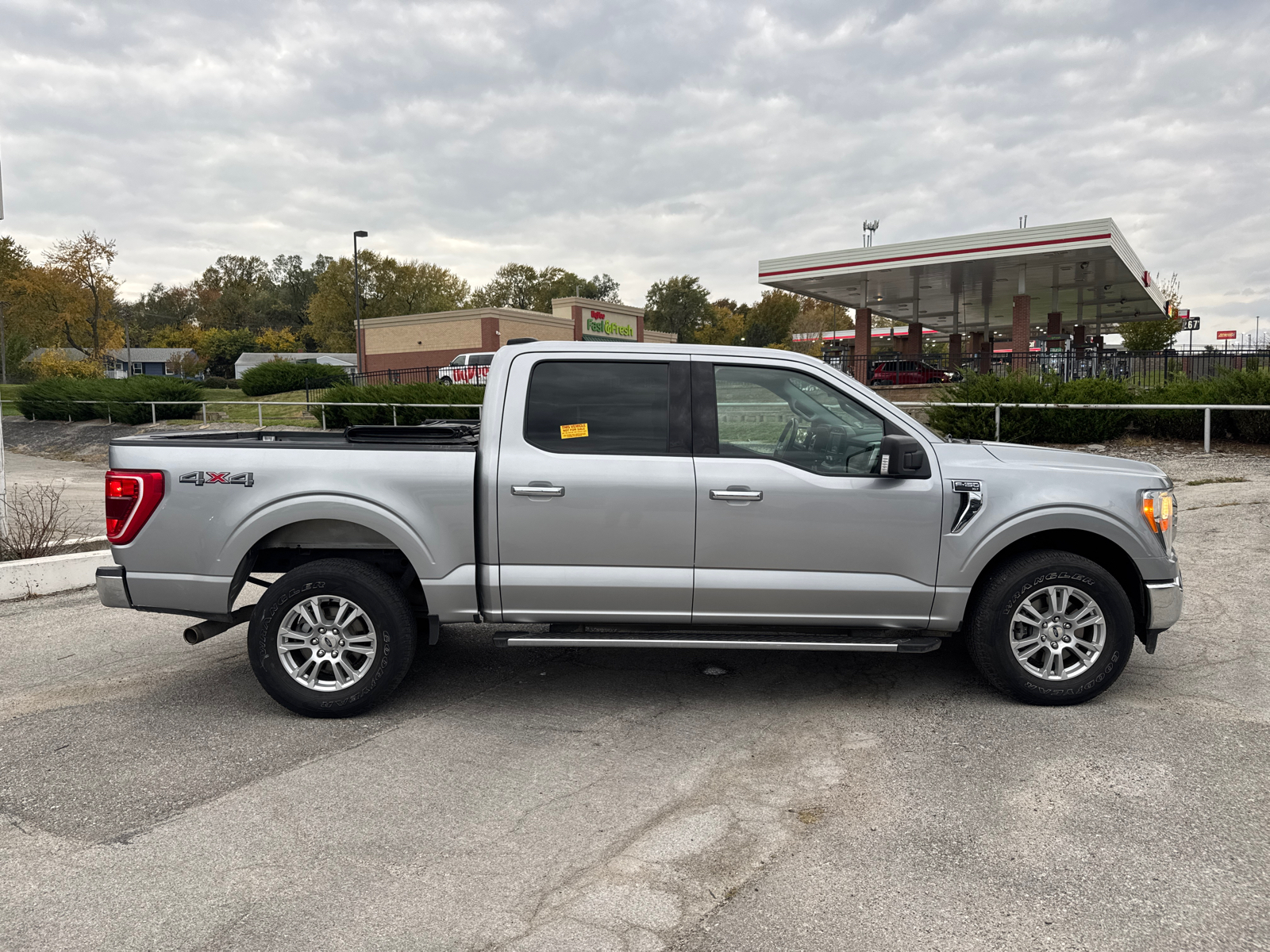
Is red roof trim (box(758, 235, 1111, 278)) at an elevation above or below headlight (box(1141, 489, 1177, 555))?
above

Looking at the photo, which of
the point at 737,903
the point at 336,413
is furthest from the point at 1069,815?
the point at 336,413

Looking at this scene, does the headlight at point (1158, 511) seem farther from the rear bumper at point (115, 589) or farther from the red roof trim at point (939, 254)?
the red roof trim at point (939, 254)

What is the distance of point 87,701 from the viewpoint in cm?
507

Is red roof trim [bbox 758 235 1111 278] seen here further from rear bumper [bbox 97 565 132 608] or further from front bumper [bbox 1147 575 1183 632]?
rear bumper [bbox 97 565 132 608]

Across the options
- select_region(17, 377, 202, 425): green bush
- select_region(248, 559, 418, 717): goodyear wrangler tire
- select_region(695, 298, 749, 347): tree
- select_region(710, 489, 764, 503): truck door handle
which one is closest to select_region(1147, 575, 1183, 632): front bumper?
select_region(710, 489, 764, 503): truck door handle

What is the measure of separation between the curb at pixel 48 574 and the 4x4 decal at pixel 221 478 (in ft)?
10.9

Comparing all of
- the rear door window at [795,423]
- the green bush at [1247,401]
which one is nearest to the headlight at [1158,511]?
the rear door window at [795,423]

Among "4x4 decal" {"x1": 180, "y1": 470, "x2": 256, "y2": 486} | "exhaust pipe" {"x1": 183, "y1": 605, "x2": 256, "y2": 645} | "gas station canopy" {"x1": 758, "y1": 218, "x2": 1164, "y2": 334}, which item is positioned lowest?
"exhaust pipe" {"x1": 183, "y1": 605, "x2": 256, "y2": 645}

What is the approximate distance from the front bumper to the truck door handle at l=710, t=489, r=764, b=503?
2184 millimetres

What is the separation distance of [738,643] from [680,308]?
88.2 m

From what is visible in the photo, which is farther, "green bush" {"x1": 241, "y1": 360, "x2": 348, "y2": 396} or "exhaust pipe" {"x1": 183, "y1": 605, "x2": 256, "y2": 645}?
"green bush" {"x1": 241, "y1": 360, "x2": 348, "y2": 396}

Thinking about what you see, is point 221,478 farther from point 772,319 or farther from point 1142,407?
point 772,319

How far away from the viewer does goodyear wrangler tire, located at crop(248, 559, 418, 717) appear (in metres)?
4.67

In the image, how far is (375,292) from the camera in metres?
73.8
